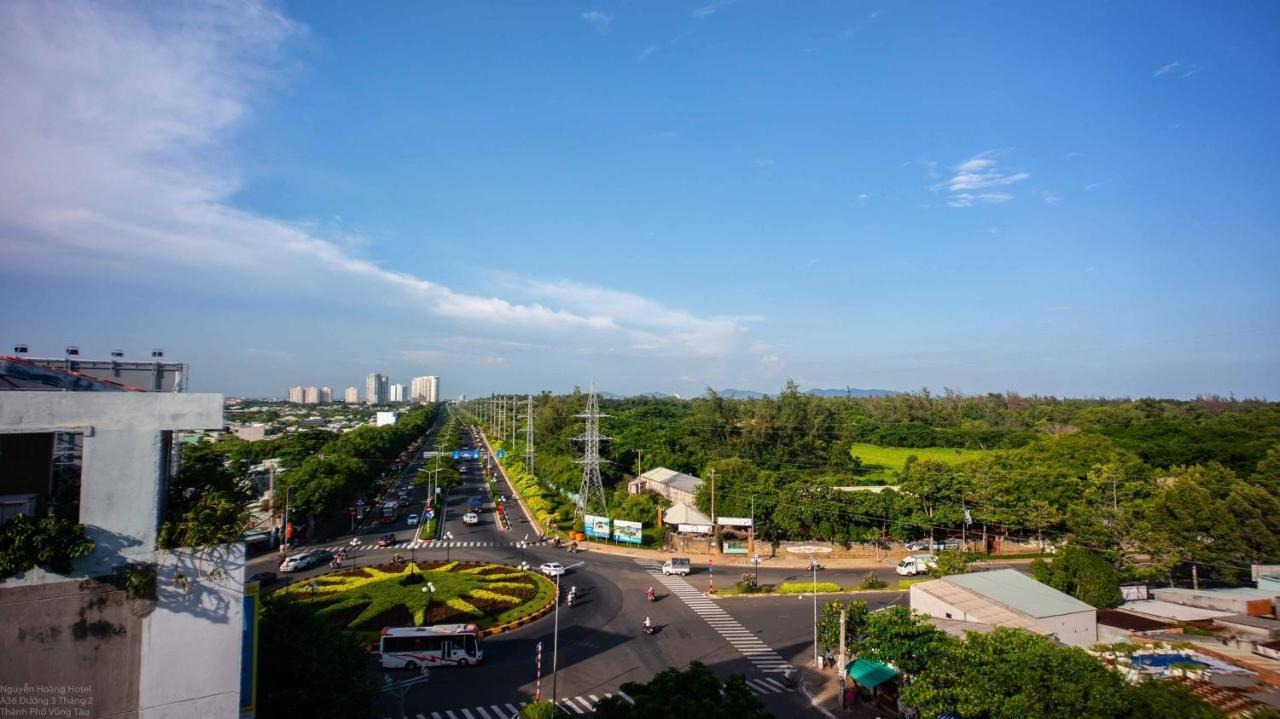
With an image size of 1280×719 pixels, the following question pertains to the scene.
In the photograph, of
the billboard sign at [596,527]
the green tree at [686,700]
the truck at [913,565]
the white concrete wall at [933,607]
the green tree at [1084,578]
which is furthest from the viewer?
the billboard sign at [596,527]

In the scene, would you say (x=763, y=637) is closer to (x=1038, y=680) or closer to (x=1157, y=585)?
(x=1038, y=680)

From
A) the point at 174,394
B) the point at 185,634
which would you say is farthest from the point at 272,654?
the point at 174,394

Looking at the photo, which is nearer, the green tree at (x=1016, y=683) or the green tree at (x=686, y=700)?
the green tree at (x=686, y=700)

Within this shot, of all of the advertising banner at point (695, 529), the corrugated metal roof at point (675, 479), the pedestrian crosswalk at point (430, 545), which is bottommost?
the pedestrian crosswalk at point (430, 545)

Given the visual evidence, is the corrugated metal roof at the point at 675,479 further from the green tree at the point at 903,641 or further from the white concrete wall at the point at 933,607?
the green tree at the point at 903,641

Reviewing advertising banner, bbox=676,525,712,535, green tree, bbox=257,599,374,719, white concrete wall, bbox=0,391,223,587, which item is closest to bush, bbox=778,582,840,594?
advertising banner, bbox=676,525,712,535

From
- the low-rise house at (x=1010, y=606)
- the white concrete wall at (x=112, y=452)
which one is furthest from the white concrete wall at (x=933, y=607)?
the white concrete wall at (x=112, y=452)

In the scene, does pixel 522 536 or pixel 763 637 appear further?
pixel 522 536

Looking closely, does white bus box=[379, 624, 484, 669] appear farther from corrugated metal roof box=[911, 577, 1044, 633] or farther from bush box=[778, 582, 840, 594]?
corrugated metal roof box=[911, 577, 1044, 633]
